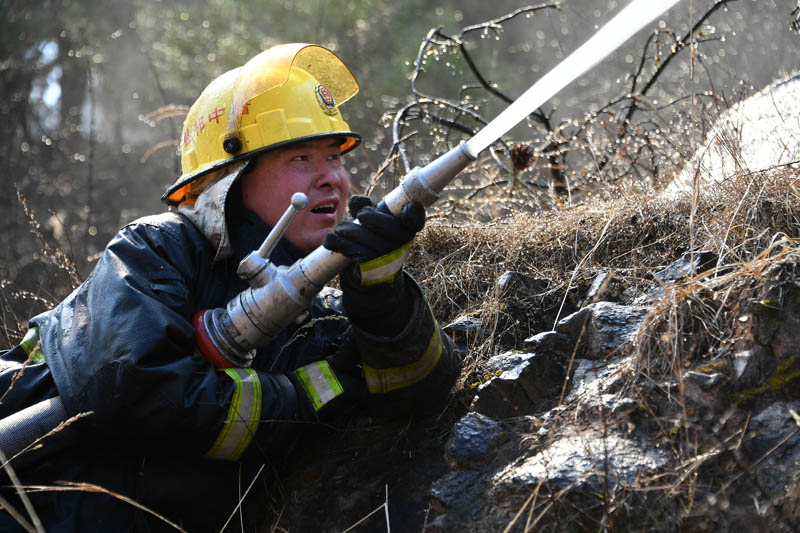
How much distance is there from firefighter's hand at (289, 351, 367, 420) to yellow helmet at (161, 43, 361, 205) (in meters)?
0.80

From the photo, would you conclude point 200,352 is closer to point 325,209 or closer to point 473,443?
point 325,209

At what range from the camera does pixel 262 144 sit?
265cm

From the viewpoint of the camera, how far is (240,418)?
86.9 inches

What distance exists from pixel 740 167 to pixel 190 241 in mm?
1932

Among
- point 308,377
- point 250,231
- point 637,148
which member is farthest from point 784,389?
point 637,148

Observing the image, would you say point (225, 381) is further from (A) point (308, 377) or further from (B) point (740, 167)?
(B) point (740, 167)

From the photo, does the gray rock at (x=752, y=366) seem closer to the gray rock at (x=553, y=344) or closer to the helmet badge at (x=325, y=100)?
the gray rock at (x=553, y=344)

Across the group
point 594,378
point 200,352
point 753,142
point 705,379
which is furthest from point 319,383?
point 753,142

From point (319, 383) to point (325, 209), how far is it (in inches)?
25.9

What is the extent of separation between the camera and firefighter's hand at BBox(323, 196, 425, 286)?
2113mm

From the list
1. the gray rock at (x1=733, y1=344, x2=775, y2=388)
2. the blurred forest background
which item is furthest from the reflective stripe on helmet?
the blurred forest background

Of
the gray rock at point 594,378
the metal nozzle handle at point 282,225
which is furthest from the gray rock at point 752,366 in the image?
the metal nozzle handle at point 282,225

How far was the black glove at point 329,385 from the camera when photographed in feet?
7.89

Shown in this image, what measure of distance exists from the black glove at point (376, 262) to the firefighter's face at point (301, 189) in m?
0.32
